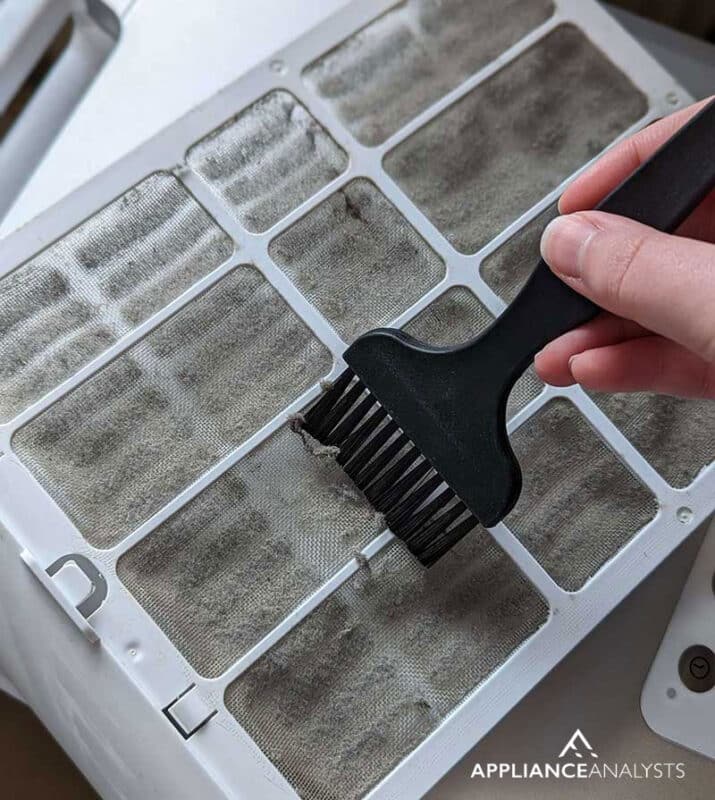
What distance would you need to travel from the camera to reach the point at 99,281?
58cm

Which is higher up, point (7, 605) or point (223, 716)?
point (7, 605)

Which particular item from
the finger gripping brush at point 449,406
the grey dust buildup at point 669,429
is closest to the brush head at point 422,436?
the finger gripping brush at point 449,406

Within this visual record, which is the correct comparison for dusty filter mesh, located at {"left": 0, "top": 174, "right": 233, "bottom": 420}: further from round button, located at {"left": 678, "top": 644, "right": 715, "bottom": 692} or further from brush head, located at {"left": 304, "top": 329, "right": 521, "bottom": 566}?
round button, located at {"left": 678, "top": 644, "right": 715, "bottom": 692}

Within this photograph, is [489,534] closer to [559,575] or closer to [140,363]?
[559,575]

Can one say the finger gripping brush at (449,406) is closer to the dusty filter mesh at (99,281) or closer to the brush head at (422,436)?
the brush head at (422,436)

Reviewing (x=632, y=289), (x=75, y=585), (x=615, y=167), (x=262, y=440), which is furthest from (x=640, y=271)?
(x=75, y=585)

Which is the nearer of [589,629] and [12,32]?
[589,629]

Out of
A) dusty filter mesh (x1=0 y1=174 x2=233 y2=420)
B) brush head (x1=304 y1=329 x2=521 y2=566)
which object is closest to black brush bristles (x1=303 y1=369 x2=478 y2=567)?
brush head (x1=304 y1=329 x2=521 y2=566)

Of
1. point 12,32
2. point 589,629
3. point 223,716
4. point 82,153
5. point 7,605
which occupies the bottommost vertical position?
point 589,629

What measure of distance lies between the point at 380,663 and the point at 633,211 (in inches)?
11.2

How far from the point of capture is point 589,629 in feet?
1.81

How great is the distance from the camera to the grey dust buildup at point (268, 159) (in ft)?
1.97

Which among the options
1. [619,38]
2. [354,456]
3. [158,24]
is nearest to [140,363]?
[354,456]

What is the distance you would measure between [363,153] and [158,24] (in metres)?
0.19
